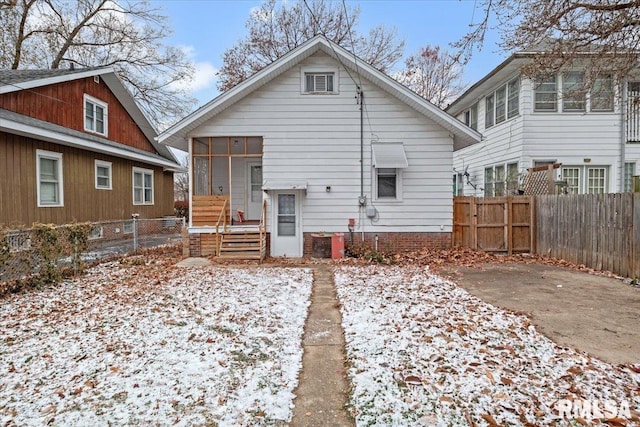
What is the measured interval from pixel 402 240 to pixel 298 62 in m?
6.14

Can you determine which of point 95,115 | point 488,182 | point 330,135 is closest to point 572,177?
point 488,182

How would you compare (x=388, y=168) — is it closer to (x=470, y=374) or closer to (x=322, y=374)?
(x=470, y=374)

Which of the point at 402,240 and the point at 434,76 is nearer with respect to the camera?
the point at 402,240

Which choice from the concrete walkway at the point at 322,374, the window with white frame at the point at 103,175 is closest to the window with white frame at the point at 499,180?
the concrete walkway at the point at 322,374

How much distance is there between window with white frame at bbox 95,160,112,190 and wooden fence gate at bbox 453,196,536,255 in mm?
13078

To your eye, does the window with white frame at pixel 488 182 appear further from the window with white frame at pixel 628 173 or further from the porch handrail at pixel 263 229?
the porch handrail at pixel 263 229

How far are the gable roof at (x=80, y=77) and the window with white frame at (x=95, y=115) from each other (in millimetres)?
937

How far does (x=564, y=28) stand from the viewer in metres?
7.27

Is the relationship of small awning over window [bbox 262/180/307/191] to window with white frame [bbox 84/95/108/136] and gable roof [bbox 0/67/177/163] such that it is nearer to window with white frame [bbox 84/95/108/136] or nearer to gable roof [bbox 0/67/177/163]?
gable roof [bbox 0/67/177/163]

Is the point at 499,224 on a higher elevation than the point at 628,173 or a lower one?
lower

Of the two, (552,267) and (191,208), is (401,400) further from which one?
(191,208)

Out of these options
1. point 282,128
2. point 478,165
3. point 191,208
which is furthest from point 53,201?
point 478,165

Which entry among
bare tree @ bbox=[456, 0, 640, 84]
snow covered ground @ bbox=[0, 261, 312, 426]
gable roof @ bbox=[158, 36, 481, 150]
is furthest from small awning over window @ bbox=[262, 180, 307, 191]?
bare tree @ bbox=[456, 0, 640, 84]

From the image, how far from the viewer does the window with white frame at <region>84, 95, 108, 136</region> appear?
530 inches
